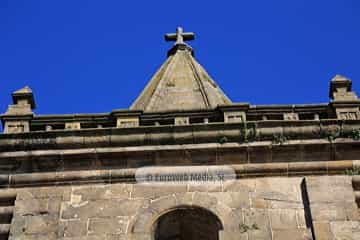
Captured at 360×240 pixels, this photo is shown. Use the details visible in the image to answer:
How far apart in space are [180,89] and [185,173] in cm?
384

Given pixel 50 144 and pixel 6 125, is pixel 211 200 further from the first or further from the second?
pixel 6 125

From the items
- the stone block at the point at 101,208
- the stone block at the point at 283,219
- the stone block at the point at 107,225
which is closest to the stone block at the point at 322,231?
the stone block at the point at 283,219

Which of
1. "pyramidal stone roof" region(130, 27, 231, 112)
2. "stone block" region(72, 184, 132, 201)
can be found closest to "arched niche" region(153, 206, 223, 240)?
"stone block" region(72, 184, 132, 201)

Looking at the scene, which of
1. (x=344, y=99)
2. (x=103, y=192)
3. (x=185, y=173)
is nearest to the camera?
(x=103, y=192)

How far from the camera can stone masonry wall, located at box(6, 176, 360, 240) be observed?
11992mm

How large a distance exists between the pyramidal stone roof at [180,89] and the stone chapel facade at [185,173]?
1.76 m

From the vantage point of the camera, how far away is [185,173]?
12781mm

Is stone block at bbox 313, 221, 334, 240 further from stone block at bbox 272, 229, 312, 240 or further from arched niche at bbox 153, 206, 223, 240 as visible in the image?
arched niche at bbox 153, 206, 223, 240

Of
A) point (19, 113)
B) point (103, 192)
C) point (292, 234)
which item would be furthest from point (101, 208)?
point (292, 234)

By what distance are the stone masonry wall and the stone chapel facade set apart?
0.05ft

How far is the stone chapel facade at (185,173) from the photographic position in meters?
12.2

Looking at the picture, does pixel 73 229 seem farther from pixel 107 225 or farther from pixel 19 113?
pixel 19 113

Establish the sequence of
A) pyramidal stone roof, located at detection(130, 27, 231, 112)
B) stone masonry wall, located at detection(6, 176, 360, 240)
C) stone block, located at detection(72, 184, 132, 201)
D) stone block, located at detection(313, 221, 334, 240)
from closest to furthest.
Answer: stone block, located at detection(313, 221, 334, 240)
stone masonry wall, located at detection(6, 176, 360, 240)
stone block, located at detection(72, 184, 132, 201)
pyramidal stone roof, located at detection(130, 27, 231, 112)

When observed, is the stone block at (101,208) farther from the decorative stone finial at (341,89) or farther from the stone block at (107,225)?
the decorative stone finial at (341,89)
